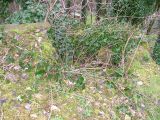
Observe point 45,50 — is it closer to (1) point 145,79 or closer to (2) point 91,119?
(2) point 91,119

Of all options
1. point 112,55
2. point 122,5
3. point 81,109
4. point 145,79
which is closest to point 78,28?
point 112,55

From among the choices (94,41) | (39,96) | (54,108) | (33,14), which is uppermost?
(33,14)

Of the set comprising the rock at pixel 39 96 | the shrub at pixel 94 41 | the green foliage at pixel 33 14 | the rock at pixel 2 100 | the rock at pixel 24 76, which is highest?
the green foliage at pixel 33 14

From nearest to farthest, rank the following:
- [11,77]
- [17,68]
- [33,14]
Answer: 1. [11,77]
2. [17,68]
3. [33,14]

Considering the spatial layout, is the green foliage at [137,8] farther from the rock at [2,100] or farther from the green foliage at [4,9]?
the rock at [2,100]

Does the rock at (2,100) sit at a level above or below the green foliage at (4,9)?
below

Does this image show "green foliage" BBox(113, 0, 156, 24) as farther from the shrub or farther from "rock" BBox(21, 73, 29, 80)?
"rock" BBox(21, 73, 29, 80)

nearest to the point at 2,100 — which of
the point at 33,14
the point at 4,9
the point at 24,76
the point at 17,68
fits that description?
the point at 24,76

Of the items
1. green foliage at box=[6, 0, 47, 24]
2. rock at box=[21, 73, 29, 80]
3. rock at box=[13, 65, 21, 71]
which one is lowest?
rock at box=[21, 73, 29, 80]

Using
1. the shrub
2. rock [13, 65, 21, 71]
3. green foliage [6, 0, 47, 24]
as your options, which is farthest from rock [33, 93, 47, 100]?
green foliage [6, 0, 47, 24]

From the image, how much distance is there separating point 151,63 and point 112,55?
5.28ft

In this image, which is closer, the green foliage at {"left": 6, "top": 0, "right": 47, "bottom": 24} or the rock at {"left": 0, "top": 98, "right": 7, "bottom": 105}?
the rock at {"left": 0, "top": 98, "right": 7, "bottom": 105}

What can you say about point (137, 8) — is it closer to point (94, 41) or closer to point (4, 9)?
point (4, 9)

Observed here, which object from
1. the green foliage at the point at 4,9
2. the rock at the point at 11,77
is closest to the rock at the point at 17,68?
the rock at the point at 11,77
